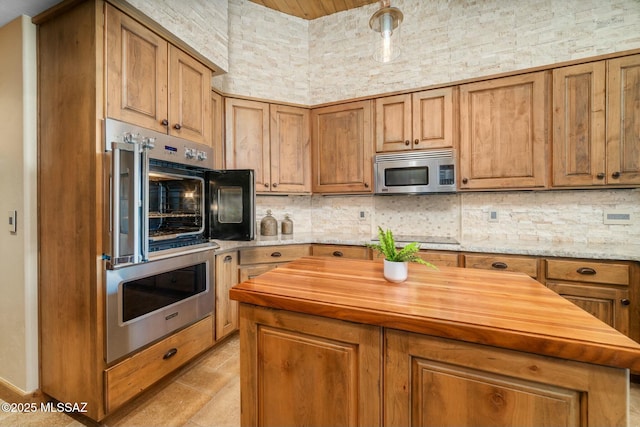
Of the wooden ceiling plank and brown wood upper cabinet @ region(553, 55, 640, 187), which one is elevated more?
the wooden ceiling plank

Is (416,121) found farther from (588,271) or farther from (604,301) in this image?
(604,301)

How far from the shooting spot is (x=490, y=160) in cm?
242

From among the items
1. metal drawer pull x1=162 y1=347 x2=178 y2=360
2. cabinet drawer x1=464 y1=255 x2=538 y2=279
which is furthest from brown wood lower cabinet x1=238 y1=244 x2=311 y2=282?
cabinet drawer x1=464 y1=255 x2=538 y2=279

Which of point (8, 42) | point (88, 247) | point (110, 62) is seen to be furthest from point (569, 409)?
point (8, 42)

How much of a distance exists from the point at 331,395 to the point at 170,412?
128 cm

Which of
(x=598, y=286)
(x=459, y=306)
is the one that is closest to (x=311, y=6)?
(x=459, y=306)

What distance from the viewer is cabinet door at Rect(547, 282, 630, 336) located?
5.90ft

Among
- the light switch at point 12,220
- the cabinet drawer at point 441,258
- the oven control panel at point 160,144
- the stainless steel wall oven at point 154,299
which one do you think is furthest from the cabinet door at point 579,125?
the light switch at point 12,220

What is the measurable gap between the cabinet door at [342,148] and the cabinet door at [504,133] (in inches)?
35.3

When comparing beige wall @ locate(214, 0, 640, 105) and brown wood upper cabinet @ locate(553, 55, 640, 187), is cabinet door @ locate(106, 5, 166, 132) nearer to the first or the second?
beige wall @ locate(214, 0, 640, 105)

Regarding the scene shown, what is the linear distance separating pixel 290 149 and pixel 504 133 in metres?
2.04

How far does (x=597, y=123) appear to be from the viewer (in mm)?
2119

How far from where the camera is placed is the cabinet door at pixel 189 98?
184 centimetres

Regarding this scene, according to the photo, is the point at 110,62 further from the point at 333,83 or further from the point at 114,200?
the point at 333,83
